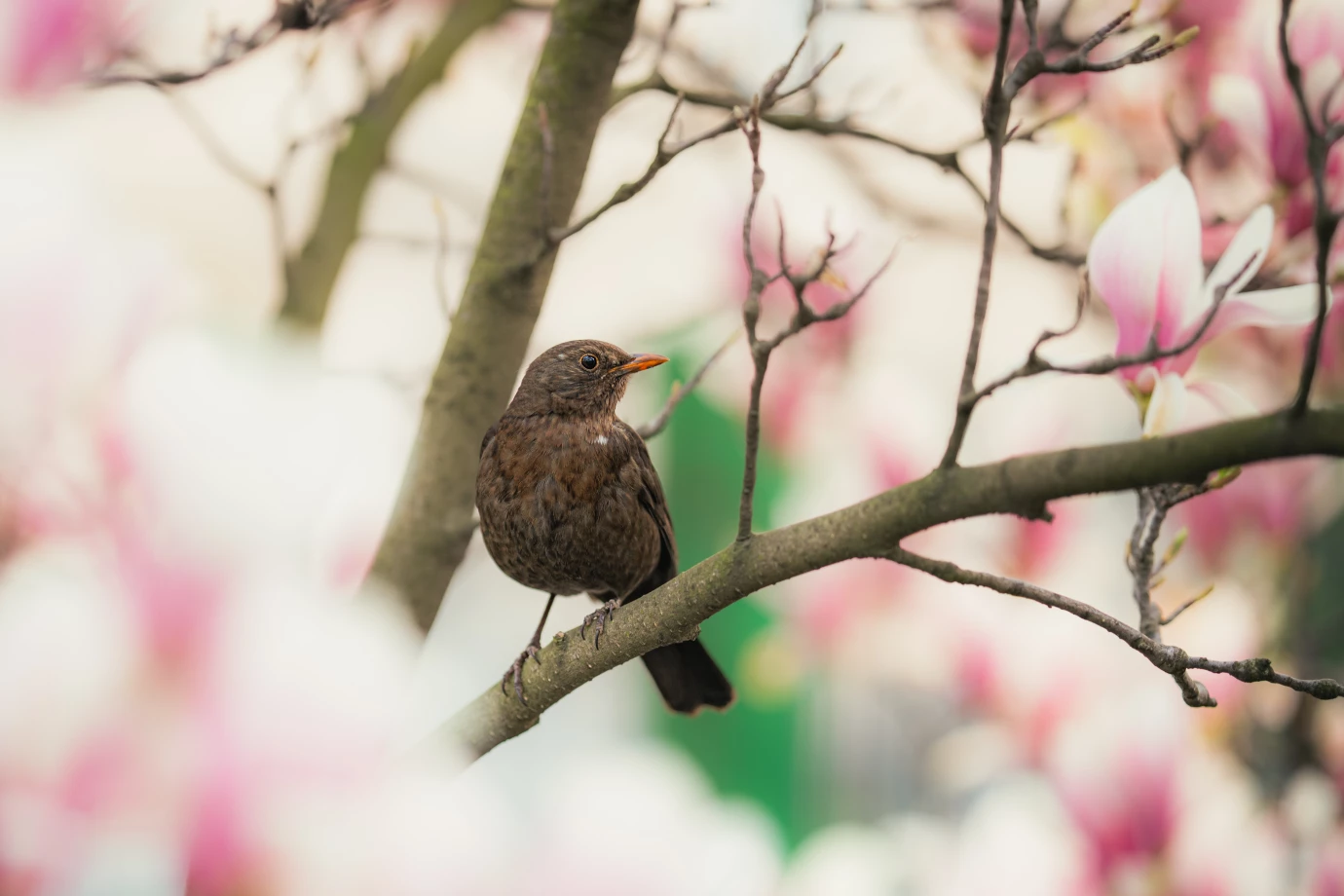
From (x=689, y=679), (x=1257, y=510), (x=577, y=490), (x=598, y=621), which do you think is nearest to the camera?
(x=598, y=621)

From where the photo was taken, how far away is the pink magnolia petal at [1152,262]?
66cm

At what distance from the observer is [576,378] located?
1280mm

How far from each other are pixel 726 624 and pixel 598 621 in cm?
153

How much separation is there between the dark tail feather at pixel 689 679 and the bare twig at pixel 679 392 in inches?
10.6

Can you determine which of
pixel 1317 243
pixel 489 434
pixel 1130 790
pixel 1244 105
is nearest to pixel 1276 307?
pixel 1317 243

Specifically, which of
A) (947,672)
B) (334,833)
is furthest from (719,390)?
(334,833)

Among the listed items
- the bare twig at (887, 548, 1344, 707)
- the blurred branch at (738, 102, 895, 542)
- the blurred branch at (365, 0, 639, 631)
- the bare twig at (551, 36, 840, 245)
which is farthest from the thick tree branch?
the bare twig at (887, 548, 1344, 707)

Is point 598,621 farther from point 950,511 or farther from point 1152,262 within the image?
point 1152,262

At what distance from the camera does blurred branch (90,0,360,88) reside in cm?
102

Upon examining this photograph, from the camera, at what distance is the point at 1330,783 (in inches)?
52.9

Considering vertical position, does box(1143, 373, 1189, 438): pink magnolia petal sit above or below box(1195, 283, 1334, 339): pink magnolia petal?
below

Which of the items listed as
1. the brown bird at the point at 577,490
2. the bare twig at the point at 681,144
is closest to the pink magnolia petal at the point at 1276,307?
the bare twig at the point at 681,144

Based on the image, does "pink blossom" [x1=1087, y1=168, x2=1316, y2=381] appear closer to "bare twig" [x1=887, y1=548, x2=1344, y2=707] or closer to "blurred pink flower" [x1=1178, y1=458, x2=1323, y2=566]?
"bare twig" [x1=887, y1=548, x2=1344, y2=707]

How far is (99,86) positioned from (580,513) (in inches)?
23.5
